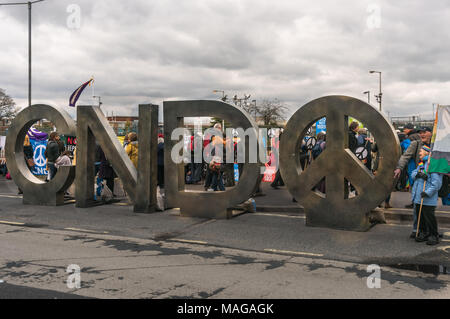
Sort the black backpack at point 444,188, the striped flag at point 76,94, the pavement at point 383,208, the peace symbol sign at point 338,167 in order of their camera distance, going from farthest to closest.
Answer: the striped flag at point 76,94 < the pavement at point 383,208 < the peace symbol sign at point 338,167 < the black backpack at point 444,188

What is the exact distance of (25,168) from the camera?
36.5ft

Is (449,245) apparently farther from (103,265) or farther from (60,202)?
(60,202)

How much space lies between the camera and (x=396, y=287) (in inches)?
187

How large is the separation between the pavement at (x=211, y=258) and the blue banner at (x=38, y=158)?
257 inches

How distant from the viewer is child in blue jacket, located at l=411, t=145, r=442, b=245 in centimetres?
660

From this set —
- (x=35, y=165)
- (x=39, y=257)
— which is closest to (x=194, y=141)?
(x=35, y=165)

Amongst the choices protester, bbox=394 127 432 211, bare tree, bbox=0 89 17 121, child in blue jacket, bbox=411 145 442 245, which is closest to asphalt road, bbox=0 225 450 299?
child in blue jacket, bbox=411 145 442 245

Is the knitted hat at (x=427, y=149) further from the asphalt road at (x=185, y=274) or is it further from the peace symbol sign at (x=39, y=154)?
the peace symbol sign at (x=39, y=154)

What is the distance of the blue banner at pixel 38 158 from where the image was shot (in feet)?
50.2

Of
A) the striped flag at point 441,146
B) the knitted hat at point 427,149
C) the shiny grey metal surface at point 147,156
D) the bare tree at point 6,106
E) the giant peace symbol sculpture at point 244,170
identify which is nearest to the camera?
the striped flag at point 441,146

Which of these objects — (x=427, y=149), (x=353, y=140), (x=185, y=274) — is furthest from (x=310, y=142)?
(x=185, y=274)

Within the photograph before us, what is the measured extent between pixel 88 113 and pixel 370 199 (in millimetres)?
6289

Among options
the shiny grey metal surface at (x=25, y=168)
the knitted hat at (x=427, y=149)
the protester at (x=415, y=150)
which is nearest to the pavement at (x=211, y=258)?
the protester at (x=415, y=150)

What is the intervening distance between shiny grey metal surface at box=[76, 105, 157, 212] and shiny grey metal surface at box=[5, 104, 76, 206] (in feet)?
1.16
